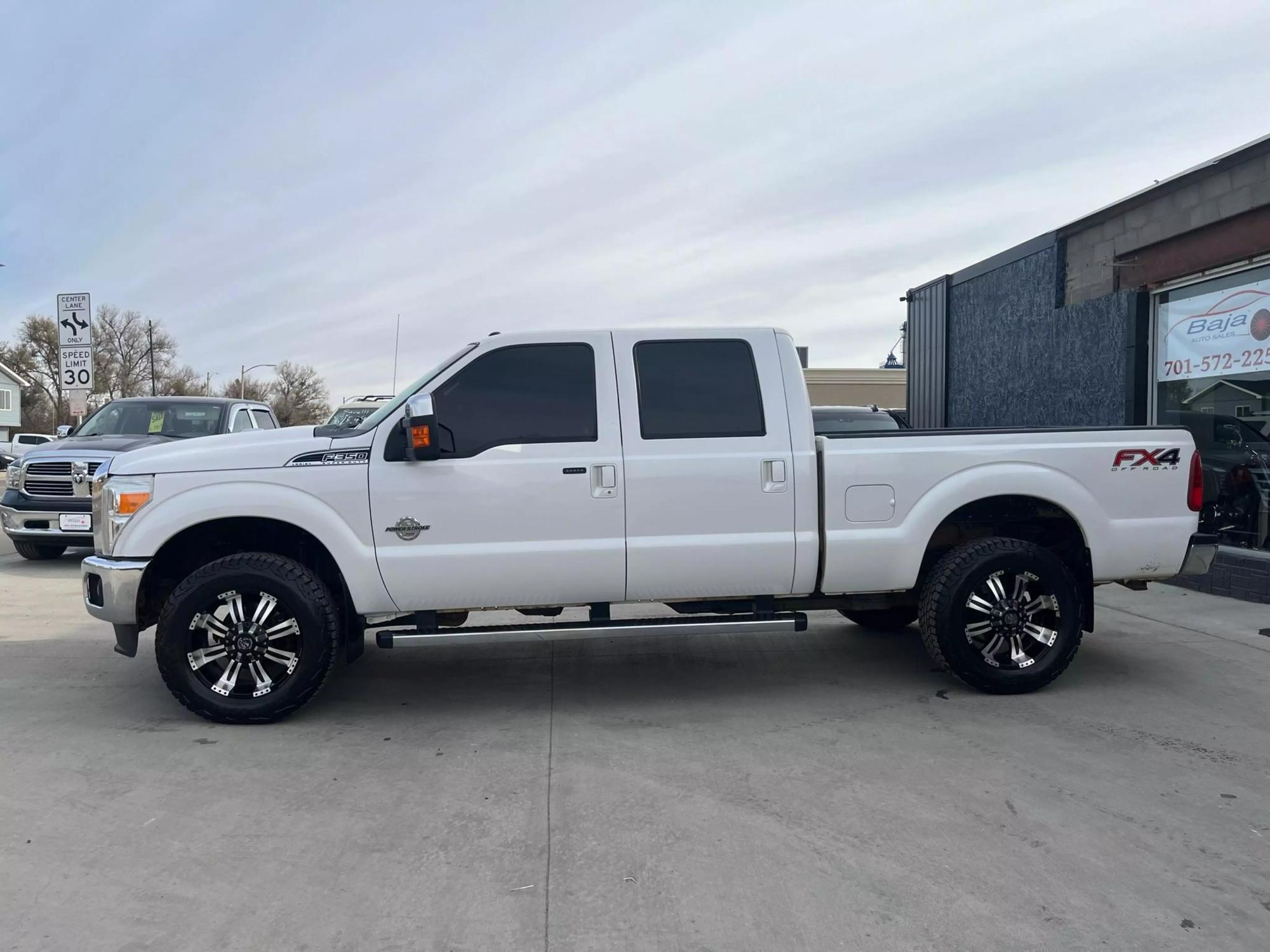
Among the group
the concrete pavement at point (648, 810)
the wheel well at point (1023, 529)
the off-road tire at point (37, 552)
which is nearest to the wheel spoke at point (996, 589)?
the wheel well at point (1023, 529)

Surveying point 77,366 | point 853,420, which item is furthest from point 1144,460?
point 77,366

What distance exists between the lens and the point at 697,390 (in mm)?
5387

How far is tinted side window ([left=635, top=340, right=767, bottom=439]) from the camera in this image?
17.4ft

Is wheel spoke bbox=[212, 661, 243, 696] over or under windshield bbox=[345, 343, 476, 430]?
under

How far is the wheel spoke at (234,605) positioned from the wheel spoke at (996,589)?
413 cm

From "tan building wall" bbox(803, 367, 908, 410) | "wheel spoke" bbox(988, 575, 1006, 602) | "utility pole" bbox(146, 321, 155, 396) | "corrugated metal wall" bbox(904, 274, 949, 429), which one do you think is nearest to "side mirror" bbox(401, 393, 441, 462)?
"wheel spoke" bbox(988, 575, 1006, 602)

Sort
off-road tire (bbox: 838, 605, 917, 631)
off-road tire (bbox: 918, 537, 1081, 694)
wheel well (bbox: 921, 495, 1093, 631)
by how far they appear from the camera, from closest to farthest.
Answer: off-road tire (bbox: 918, 537, 1081, 694) < wheel well (bbox: 921, 495, 1093, 631) < off-road tire (bbox: 838, 605, 917, 631)

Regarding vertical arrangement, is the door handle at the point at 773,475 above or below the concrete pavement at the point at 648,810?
above

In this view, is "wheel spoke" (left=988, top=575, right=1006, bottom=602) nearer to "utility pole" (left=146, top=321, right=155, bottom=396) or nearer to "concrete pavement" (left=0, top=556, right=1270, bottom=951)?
"concrete pavement" (left=0, top=556, right=1270, bottom=951)

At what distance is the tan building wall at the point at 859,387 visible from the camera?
111 ft

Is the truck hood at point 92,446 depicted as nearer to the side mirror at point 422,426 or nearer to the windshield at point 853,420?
the side mirror at point 422,426

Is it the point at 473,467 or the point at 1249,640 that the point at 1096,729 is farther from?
the point at 473,467

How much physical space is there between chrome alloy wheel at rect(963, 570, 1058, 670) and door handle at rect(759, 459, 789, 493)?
4.25ft

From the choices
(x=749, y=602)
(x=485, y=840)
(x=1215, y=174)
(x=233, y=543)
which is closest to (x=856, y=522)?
(x=749, y=602)
